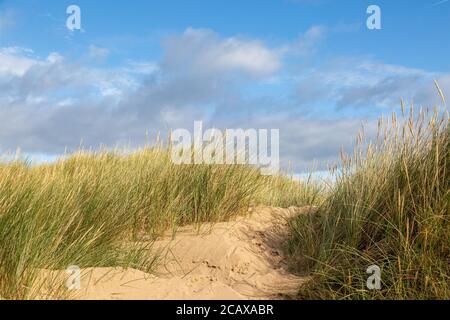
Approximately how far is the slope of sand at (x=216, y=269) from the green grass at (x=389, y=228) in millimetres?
355

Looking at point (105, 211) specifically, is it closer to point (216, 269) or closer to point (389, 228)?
point (216, 269)

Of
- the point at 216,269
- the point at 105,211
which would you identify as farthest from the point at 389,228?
the point at 105,211

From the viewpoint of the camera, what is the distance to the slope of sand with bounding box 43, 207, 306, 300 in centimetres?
416

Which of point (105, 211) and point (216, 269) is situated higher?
point (105, 211)

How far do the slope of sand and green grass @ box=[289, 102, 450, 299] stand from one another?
35 cm

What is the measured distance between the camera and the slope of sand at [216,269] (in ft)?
13.7

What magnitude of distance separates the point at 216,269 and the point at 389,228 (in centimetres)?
191

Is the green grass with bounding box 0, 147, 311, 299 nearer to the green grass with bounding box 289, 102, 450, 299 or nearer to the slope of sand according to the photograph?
the slope of sand

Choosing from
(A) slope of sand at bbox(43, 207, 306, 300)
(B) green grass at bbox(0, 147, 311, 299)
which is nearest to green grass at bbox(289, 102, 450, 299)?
(A) slope of sand at bbox(43, 207, 306, 300)

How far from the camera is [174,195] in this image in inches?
248

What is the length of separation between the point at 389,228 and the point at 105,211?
2942mm

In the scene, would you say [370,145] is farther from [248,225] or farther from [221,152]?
[221,152]

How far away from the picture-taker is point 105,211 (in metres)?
5.38
